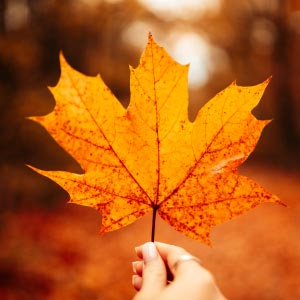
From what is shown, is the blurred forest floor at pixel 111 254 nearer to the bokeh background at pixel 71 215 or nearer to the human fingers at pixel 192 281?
the bokeh background at pixel 71 215

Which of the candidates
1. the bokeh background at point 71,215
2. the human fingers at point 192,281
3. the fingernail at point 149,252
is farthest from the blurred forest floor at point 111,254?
the human fingers at point 192,281

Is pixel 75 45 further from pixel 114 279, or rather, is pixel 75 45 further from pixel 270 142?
pixel 270 142

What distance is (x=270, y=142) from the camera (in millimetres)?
12867

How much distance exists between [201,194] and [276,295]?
3.59 meters

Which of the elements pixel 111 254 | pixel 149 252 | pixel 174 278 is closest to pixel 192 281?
pixel 174 278

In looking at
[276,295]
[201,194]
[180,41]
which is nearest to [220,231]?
[276,295]

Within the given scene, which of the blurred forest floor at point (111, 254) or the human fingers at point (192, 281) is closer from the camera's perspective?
the human fingers at point (192, 281)

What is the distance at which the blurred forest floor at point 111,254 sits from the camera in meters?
4.24

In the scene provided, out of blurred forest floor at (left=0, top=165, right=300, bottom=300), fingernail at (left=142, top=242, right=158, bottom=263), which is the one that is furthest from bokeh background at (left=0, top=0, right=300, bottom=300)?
fingernail at (left=142, top=242, right=158, bottom=263)

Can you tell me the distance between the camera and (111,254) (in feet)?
17.0

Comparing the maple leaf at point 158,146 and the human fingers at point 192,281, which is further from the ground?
the maple leaf at point 158,146

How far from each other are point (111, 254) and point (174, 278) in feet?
14.3

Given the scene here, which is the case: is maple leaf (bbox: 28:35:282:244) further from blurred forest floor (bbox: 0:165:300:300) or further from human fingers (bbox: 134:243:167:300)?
blurred forest floor (bbox: 0:165:300:300)

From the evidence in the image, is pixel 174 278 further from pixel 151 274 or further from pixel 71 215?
pixel 71 215
